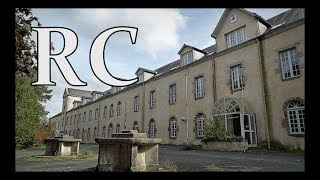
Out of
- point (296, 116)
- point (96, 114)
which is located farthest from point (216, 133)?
point (96, 114)

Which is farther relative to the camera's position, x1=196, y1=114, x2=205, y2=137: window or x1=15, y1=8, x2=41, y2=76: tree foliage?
x1=196, y1=114, x2=205, y2=137: window

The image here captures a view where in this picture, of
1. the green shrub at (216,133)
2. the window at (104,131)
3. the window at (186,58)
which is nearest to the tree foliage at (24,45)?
the green shrub at (216,133)

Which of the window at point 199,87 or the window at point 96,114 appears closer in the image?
the window at point 199,87

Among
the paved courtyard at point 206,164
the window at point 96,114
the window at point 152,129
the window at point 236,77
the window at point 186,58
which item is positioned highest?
the window at point 186,58

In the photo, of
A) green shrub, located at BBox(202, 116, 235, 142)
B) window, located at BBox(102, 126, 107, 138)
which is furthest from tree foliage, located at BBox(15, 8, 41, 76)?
window, located at BBox(102, 126, 107, 138)

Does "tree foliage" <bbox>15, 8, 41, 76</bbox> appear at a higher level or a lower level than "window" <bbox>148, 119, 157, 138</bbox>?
higher

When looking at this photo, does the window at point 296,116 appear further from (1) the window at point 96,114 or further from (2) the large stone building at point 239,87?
(1) the window at point 96,114

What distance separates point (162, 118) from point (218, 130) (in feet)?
28.7

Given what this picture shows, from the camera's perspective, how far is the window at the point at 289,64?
13297mm

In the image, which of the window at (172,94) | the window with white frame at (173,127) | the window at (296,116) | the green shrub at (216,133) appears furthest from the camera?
the window at (172,94)

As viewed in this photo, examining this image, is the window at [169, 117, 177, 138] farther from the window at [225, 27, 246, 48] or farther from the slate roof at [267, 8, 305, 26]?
the slate roof at [267, 8, 305, 26]

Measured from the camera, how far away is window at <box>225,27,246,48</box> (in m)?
16.5

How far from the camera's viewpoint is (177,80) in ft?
69.6
